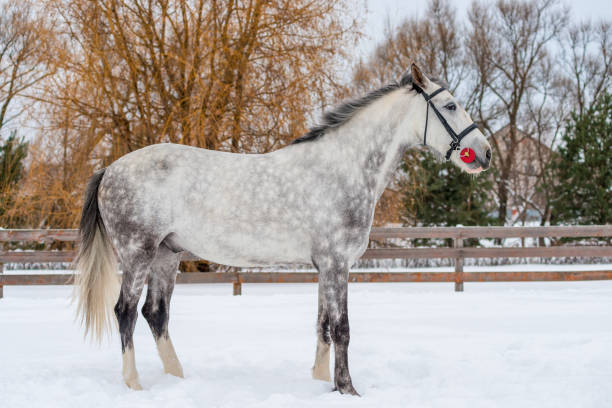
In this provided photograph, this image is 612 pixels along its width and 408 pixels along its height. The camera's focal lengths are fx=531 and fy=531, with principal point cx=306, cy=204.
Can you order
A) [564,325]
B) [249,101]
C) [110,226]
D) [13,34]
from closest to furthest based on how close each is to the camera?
[110,226], [564,325], [249,101], [13,34]

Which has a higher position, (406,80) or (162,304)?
(406,80)

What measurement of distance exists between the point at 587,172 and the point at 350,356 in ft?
47.2

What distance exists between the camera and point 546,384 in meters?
3.26

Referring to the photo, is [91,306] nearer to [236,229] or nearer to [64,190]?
[236,229]

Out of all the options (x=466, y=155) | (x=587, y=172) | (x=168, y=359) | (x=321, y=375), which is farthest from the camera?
(x=587, y=172)

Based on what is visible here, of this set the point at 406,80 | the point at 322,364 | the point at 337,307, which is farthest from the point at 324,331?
the point at 406,80

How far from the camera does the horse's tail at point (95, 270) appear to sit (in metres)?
3.62

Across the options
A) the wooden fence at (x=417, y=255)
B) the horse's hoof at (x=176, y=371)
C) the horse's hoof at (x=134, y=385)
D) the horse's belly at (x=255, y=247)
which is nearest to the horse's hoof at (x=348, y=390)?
the horse's belly at (x=255, y=247)

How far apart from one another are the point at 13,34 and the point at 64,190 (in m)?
11.7

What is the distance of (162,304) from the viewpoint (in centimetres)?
370

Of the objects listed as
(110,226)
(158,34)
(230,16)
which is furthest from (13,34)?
(110,226)

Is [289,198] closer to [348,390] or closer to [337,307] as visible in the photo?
[337,307]

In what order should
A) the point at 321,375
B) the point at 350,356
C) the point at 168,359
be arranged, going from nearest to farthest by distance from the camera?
1. the point at 321,375
2. the point at 168,359
3. the point at 350,356

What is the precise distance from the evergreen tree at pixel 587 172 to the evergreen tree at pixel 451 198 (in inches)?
116
